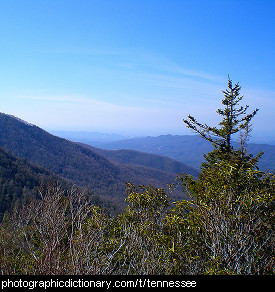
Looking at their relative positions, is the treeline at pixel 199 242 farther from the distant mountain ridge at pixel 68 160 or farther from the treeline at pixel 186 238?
the distant mountain ridge at pixel 68 160

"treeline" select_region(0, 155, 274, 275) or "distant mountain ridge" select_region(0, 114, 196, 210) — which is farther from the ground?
"treeline" select_region(0, 155, 274, 275)

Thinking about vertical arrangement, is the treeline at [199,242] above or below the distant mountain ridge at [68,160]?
above

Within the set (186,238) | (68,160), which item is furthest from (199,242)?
(68,160)

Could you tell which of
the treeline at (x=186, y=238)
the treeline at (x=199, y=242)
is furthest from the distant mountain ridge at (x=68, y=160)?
the treeline at (x=199, y=242)

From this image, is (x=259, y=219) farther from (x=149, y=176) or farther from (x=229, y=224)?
(x=149, y=176)

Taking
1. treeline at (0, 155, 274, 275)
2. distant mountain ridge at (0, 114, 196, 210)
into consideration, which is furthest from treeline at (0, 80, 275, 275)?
distant mountain ridge at (0, 114, 196, 210)

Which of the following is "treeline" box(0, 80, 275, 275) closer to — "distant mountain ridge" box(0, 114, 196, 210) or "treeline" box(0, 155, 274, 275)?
"treeline" box(0, 155, 274, 275)

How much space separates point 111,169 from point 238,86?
447 feet

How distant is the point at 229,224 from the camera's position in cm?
459

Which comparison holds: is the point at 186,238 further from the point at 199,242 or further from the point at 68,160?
the point at 68,160

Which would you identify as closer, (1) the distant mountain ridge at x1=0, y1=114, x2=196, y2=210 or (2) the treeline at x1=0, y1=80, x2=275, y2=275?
(2) the treeline at x1=0, y1=80, x2=275, y2=275
